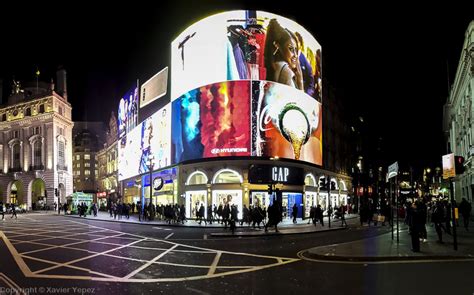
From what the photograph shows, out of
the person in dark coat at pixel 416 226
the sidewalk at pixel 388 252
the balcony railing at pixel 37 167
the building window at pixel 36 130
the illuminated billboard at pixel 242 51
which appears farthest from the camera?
the building window at pixel 36 130

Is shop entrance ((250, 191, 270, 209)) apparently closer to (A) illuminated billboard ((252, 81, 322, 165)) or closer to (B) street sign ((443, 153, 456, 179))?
(A) illuminated billboard ((252, 81, 322, 165))

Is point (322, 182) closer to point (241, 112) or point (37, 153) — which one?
point (241, 112)

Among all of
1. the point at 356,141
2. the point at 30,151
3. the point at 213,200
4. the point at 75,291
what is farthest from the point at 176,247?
the point at 30,151

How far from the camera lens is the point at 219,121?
38.9 m

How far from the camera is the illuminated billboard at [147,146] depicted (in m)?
47.2

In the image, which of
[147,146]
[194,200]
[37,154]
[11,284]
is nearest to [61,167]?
[37,154]

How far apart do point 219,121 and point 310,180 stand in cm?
1442

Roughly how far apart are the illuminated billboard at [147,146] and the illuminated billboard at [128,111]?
131 cm

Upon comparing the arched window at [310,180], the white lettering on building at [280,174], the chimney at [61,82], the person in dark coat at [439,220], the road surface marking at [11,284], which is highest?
the chimney at [61,82]

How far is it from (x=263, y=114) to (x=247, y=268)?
28.2m

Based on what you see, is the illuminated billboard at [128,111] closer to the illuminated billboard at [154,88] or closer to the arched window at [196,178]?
the illuminated billboard at [154,88]

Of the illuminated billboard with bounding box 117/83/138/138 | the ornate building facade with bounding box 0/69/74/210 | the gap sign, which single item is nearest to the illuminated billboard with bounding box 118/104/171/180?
the illuminated billboard with bounding box 117/83/138/138

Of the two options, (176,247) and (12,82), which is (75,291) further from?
(12,82)

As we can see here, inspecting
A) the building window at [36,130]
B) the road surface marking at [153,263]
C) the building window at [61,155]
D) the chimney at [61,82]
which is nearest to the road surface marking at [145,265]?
the road surface marking at [153,263]
